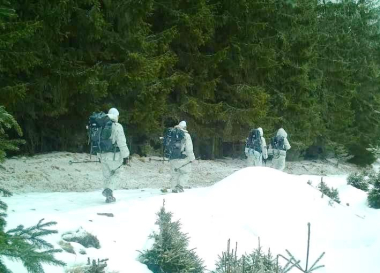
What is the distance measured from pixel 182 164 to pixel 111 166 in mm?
2576

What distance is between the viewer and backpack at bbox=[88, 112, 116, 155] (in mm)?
11086

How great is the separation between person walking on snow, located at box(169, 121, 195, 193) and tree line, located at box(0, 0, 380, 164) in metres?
4.44

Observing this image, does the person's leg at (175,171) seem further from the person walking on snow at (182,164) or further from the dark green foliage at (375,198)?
the dark green foliage at (375,198)

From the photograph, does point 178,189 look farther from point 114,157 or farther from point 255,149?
point 255,149

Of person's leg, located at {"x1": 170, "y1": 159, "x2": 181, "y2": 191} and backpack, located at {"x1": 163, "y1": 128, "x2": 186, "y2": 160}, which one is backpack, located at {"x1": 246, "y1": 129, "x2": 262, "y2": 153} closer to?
person's leg, located at {"x1": 170, "y1": 159, "x2": 181, "y2": 191}

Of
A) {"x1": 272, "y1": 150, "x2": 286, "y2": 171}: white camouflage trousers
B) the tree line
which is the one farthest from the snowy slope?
{"x1": 272, "y1": 150, "x2": 286, "y2": 171}: white camouflage trousers

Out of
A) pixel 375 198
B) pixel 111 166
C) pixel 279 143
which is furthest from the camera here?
pixel 279 143

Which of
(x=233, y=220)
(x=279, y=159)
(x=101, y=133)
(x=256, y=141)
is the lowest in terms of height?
(x=233, y=220)

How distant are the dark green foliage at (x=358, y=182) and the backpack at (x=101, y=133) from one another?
439 inches

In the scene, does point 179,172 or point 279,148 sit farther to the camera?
point 279,148

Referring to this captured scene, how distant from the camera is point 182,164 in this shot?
13.2 metres

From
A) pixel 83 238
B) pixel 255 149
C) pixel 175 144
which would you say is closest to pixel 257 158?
pixel 255 149

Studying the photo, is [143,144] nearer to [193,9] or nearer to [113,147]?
[193,9]

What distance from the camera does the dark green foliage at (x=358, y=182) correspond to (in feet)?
60.2
